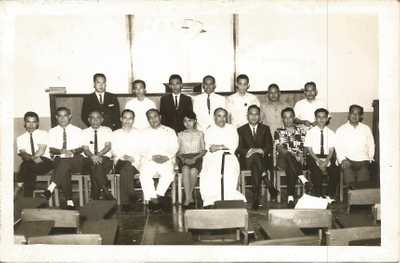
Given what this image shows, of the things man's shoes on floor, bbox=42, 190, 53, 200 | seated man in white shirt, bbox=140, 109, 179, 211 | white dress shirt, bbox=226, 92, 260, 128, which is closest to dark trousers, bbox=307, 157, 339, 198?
white dress shirt, bbox=226, 92, 260, 128

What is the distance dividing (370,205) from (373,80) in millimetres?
931

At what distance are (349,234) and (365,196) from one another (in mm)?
723

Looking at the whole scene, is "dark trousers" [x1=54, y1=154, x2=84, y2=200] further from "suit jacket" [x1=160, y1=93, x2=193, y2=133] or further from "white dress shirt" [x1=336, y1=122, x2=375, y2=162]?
"white dress shirt" [x1=336, y1=122, x2=375, y2=162]

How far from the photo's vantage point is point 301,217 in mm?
3104

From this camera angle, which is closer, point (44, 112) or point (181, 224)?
point (181, 224)

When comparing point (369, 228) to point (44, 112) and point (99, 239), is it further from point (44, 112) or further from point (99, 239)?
point (44, 112)

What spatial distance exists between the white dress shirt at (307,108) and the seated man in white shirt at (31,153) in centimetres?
247

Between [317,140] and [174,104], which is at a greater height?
[174,104]

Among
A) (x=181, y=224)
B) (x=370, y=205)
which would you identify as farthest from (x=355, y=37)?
(x=181, y=224)

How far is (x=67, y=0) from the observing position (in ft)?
10.6

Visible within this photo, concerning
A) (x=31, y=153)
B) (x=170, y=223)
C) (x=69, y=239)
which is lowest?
(x=170, y=223)

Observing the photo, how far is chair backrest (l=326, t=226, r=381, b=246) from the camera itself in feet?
9.29

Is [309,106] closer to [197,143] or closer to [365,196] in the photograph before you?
[197,143]

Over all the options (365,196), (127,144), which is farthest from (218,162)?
(365,196)
